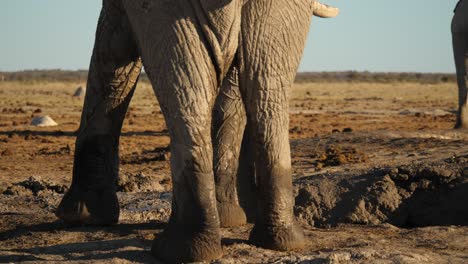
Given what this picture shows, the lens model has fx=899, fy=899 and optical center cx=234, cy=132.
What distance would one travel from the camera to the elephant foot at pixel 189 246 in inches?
174

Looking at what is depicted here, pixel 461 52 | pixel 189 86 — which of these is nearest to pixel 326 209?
pixel 189 86

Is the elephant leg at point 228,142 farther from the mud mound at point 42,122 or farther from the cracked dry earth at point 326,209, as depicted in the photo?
the mud mound at point 42,122

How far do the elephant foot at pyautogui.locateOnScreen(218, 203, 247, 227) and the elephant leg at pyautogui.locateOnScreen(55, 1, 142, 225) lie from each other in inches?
25.3

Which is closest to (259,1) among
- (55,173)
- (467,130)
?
(55,173)

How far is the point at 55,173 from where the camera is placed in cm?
1014

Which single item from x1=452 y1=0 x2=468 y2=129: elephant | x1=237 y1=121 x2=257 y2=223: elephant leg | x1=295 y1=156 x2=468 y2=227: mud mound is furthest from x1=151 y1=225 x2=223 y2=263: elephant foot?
x1=452 y1=0 x2=468 y2=129: elephant

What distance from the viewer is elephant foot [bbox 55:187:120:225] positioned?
5.45m

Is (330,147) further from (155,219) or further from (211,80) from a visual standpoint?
(211,80)

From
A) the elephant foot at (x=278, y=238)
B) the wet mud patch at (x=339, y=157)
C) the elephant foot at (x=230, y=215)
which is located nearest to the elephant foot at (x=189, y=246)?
the elephant foot at (x=278, y=238)

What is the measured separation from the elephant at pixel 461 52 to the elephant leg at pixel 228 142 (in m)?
8.28

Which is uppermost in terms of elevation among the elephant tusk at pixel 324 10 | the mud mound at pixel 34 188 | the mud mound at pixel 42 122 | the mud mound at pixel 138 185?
the elephant tusk at pixel 324 10

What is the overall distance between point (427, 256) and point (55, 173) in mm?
6370

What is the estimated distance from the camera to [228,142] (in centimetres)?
550

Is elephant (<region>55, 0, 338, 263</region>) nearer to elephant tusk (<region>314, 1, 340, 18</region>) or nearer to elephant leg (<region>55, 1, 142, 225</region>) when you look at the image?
elephant tusk (<region>314, 1, 340, 18</region>)
